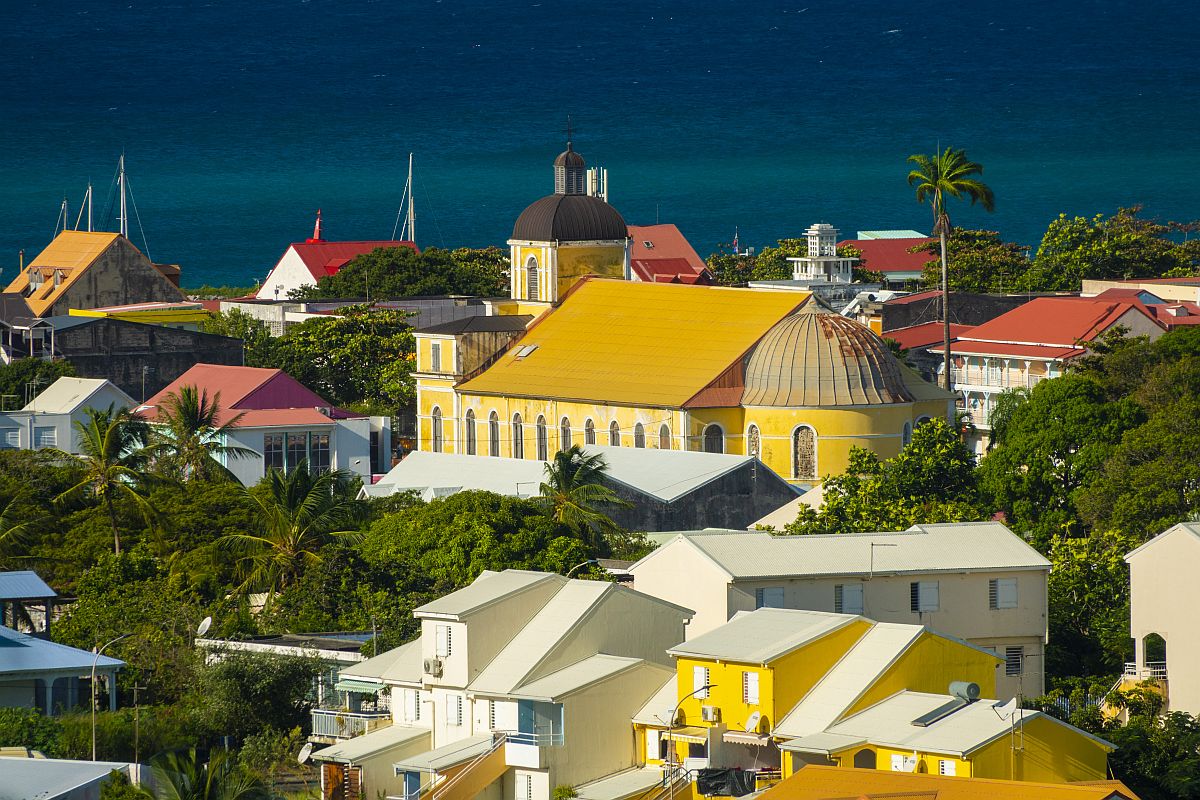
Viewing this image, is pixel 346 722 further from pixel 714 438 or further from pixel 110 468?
pixel 714 438

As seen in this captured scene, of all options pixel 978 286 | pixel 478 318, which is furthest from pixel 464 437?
pixel 978 286

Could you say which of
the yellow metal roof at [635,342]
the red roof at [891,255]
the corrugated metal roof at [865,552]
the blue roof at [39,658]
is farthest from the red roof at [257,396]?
the red roof at [891,255]

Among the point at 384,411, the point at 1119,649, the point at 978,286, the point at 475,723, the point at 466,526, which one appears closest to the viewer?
the point at 475,723

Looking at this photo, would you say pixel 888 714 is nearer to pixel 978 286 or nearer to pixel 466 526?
pixel 466 526

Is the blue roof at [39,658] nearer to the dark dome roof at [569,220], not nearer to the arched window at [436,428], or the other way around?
the arched window at [436,428]

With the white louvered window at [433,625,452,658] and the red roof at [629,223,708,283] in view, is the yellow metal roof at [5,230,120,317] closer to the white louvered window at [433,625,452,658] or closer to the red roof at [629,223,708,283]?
the red roof at [629,223,708,283]
